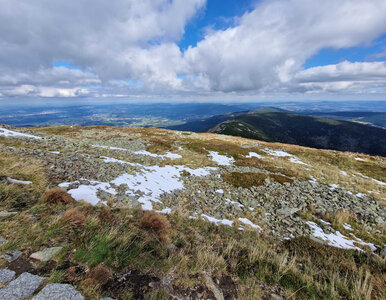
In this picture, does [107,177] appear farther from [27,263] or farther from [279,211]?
[279,211]

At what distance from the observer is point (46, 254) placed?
3.94 meters

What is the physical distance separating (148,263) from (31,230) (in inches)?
137

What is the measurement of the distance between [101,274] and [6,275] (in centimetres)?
171

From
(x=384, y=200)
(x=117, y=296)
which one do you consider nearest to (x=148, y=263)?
(x=117, y=296)

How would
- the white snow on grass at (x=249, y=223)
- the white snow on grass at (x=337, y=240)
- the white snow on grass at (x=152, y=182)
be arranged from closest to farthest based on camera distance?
the white snow on grass at (x=337, y=240) → the white snow on grass at (x=249, y=223) → the white snow on grass at (x=152, y=182)

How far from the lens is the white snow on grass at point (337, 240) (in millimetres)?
8289

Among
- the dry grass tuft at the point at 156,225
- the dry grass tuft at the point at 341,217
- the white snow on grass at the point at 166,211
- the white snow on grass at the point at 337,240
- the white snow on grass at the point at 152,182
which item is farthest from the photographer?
the dry grass tuft at the point at 341,217

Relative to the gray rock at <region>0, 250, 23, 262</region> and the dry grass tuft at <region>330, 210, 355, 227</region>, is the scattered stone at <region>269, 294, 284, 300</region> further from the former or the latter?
the dry grass tuft at <region>330, 210, 355, 227</region>

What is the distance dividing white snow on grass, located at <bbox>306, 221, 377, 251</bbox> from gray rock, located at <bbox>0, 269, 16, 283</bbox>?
468 inches

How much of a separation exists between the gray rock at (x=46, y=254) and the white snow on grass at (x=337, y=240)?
1143 centimetres

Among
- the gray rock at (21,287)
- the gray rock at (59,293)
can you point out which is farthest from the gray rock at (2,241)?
the gray rock at (59,293)

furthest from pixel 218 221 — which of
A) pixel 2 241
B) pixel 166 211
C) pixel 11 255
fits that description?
pixel 2 241

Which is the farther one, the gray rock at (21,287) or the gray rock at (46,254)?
the gray rock at (46,254)

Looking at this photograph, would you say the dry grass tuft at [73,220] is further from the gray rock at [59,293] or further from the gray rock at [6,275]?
the gray rock at [59,293]
